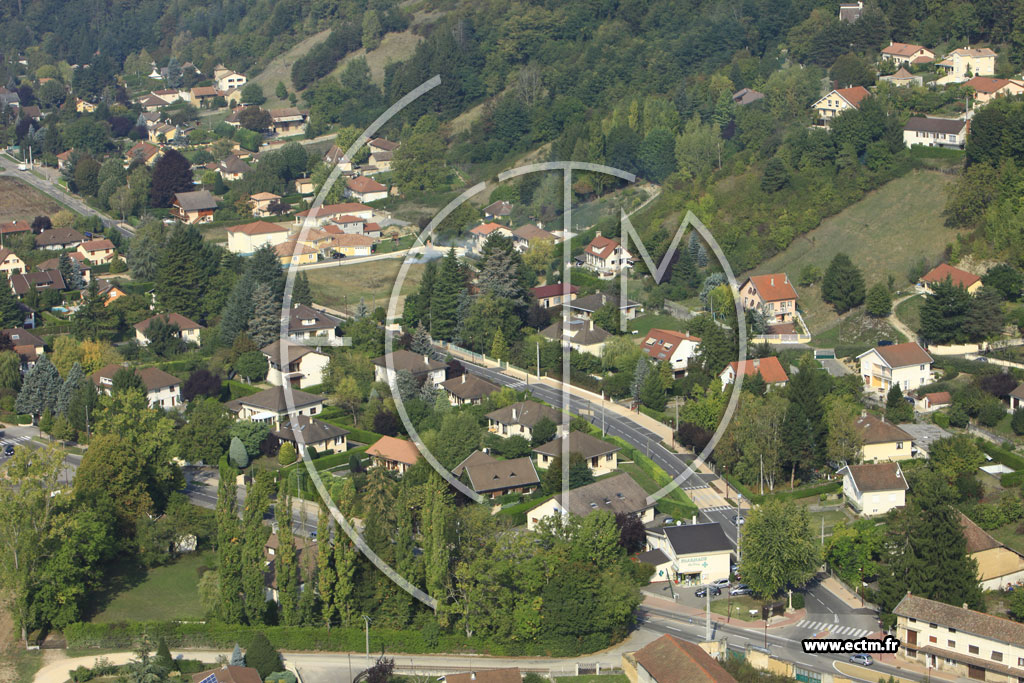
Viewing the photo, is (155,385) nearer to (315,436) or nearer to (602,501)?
(315,436)

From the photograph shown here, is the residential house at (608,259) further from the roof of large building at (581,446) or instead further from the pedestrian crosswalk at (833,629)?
the pedestrian crosswalk at (833,629)

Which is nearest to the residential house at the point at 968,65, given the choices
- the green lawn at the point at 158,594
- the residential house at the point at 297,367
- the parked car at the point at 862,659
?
the residential house at the point at 297,367

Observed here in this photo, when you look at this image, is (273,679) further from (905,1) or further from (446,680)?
(905,1)

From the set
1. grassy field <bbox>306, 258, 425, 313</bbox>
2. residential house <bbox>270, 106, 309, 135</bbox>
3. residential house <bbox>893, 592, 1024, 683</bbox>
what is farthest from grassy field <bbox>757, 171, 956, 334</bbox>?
residential house <bbox>270, 106, 309, 135</bbox>

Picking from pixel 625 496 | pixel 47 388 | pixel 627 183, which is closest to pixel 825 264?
pixel 627 183

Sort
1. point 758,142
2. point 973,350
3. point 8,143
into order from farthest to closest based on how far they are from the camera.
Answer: point 8,143 → point 758,142 → point 973,350

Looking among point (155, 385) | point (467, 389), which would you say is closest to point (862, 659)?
point (467, 389)
